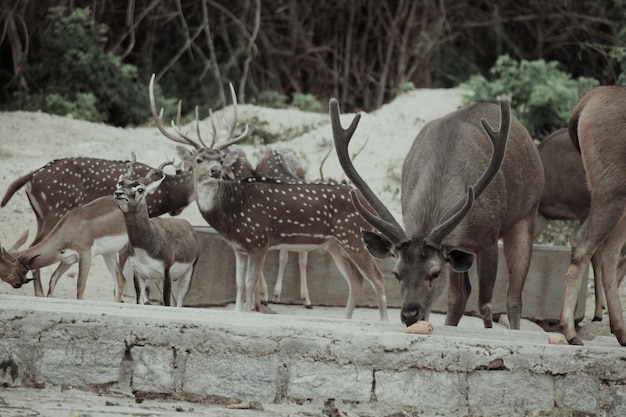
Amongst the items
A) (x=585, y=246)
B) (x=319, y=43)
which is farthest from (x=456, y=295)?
(x=319, y=43)

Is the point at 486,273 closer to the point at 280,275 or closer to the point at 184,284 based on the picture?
the point at 184,284

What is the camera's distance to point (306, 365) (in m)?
6.43

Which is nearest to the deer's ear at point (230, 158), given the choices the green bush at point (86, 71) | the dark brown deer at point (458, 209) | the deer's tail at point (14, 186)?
the deer's tail at point (14, 186)

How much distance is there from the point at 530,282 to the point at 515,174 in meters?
3.45

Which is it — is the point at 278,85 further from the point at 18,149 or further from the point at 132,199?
the point at 132,199

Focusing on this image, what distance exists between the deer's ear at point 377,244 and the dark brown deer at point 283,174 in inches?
149

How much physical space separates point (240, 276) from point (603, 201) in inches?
151

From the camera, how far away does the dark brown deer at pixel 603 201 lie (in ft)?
23.4

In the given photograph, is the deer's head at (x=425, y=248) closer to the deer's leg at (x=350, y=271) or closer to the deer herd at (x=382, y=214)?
the deer herd at (x=382, y=214)

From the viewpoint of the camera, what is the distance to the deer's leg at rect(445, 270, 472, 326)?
26.4 feet

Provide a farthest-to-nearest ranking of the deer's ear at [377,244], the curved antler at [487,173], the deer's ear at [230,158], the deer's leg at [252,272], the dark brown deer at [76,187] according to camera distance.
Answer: the dark brown deer at [76,187] → the deer's ear at [230,158] → the deer's leg at [252,272] → the deer's ear at [377,244] → the curved antler at [487,173]

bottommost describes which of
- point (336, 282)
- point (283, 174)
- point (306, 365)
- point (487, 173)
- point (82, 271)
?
point (336, 282)

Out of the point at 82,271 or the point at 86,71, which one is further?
the point at 86,71

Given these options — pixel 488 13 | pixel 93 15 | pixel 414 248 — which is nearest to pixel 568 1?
pixel 488 13
